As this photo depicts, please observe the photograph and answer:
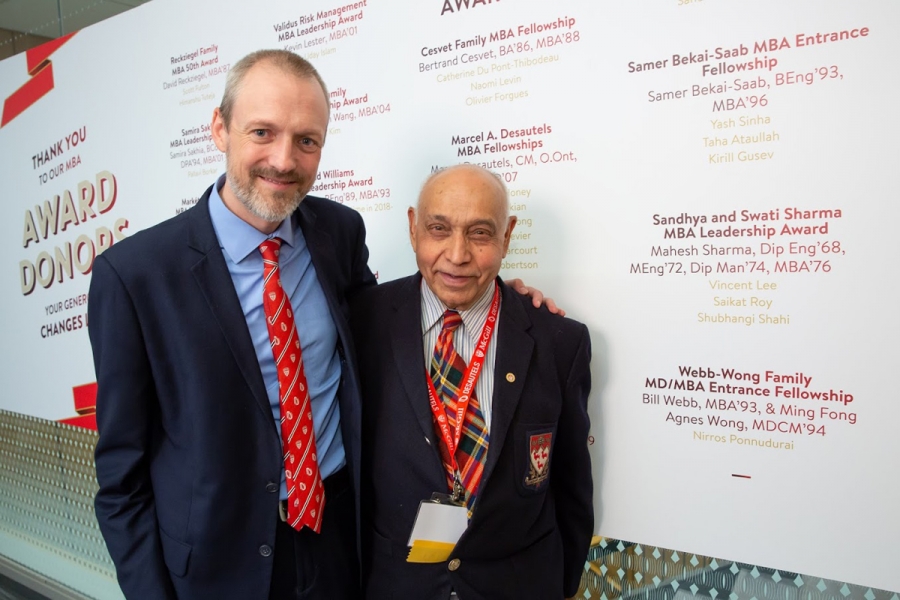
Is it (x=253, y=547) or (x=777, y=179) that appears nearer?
(x=253, y=547)

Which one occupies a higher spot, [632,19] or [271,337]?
[632,19]

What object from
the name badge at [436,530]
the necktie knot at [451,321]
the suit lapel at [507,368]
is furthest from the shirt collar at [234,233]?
the name badge at [436,530]

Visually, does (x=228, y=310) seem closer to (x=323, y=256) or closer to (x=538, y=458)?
(x=323, y=256)

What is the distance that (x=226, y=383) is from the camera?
4.78 ft

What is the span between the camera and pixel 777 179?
64.7 inches

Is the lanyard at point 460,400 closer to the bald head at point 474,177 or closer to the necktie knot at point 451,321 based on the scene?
the necktie knot at point 451,321

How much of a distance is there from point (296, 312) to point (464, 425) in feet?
1.65

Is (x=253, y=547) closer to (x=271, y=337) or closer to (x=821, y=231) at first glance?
(x=271, y=337)

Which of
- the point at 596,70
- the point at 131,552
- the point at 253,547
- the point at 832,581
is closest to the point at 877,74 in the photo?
the point at 596,70

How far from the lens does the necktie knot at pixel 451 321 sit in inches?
64.0

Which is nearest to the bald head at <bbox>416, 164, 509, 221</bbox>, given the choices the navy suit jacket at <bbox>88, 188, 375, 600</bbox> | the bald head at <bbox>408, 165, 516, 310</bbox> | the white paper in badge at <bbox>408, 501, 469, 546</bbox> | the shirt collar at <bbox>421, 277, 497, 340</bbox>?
the bald head at <bbox>408, 165, 516, 310</bbox>

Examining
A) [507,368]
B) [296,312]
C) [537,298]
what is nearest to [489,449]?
[507,368]

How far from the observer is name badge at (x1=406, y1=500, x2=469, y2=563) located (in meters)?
1.54

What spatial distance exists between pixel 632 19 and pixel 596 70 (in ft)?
0.53
